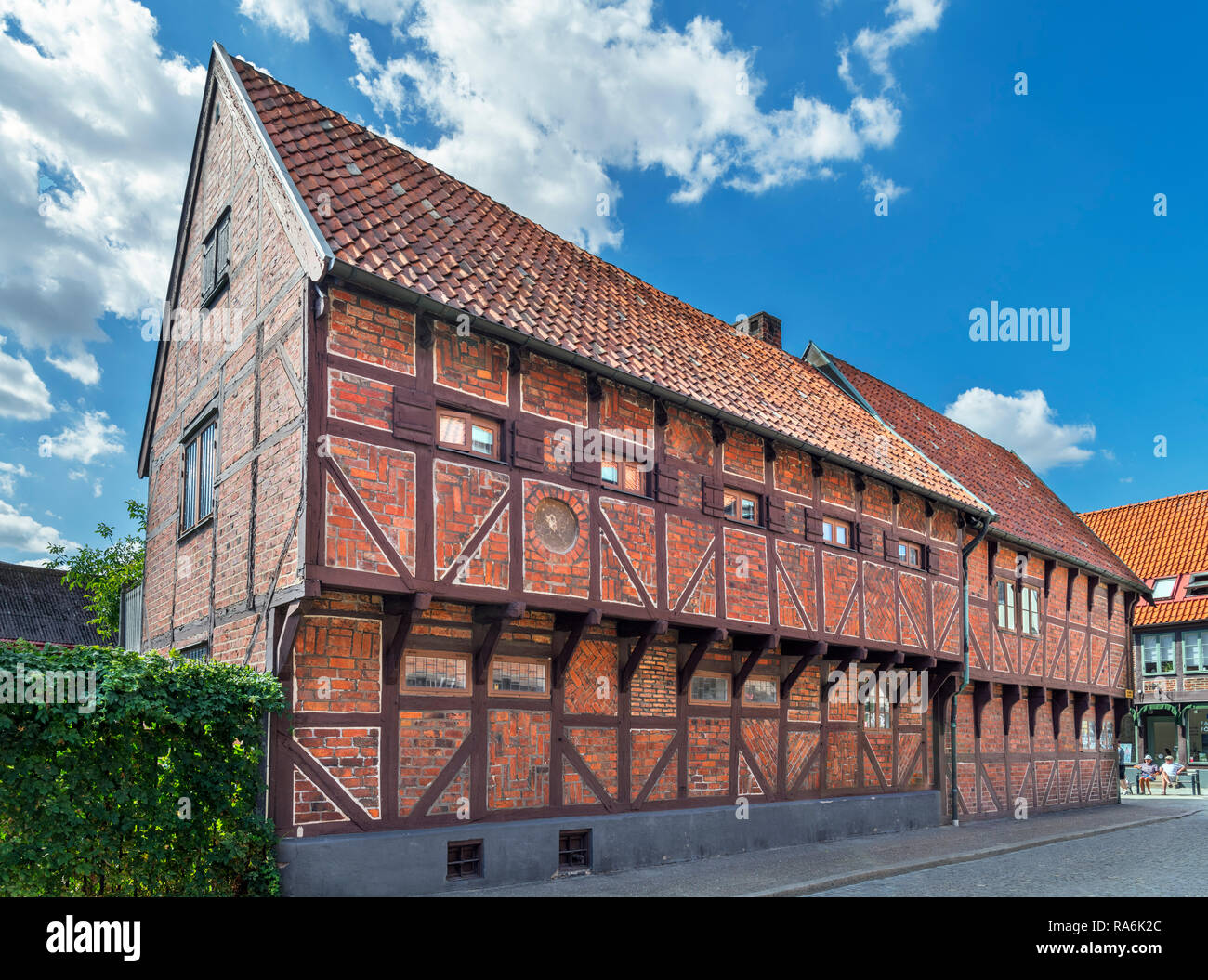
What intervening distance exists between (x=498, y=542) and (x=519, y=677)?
67.7 inches

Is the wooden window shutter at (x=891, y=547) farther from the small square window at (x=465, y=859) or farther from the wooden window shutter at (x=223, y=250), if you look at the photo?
the wooden window shutter at (x=223, y=250)

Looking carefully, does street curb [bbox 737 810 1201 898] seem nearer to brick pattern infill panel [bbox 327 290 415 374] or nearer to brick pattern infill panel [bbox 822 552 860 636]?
brick pattern infill panel [bbox 822 552 860 636]

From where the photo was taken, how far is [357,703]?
9.66 m

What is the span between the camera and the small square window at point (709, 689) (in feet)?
44.0

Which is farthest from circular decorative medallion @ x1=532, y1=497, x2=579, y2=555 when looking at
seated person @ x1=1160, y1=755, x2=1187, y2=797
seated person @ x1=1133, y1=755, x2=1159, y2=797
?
seated person @ x1=1133, y1=755, x2=1159, y2=797

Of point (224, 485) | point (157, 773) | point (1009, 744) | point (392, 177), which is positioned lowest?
point (1009, 744)

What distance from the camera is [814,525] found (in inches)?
593

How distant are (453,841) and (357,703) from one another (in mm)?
1823

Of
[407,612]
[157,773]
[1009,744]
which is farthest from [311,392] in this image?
[1009,744]

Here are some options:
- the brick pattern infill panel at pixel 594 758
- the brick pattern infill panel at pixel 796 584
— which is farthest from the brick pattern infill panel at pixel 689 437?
the brick pattern infill panel at pixel 594 758

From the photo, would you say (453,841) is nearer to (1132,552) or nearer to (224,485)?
(224,485)

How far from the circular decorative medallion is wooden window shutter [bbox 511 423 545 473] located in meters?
0.43

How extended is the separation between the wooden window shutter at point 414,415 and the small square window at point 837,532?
7.40m

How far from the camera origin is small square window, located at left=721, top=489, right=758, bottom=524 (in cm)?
1379
